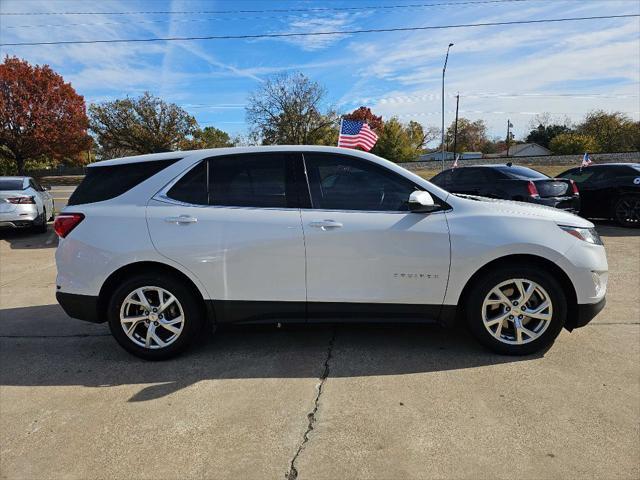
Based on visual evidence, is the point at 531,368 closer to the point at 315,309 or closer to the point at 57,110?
the point at 315,309

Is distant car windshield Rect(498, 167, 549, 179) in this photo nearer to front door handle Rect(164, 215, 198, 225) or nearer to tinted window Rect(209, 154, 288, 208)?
tinted window Rect(209, 154, 288, 208)

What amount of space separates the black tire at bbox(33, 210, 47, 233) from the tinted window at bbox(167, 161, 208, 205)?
833 centimetres

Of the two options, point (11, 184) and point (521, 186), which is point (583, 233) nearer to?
point (521, 186)

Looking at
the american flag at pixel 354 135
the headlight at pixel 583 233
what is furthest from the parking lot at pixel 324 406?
the american flag at pixel 354 135

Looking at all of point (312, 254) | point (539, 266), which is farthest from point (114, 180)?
point (539, 266)

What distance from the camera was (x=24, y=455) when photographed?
2.54 m

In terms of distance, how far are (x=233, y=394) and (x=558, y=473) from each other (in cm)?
205

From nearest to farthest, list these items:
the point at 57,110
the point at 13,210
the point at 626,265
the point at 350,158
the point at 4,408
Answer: the point at 4,408 < the point at 350,158 < the point at 626,265 < the point at 13,210 < the point at 57,110

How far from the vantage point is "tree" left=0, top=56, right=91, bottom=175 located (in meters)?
39.6

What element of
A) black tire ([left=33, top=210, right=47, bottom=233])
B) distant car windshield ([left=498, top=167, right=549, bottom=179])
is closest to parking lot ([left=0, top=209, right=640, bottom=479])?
distant car windshield ([left=498, top=167, right=549, bottom=179])

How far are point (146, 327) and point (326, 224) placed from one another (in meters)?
1.73

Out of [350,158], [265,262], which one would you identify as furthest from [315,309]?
[350,158]

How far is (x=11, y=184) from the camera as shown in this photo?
10.1 meters

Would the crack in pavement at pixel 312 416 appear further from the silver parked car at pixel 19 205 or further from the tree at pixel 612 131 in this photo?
the tree at pixel 612 131
